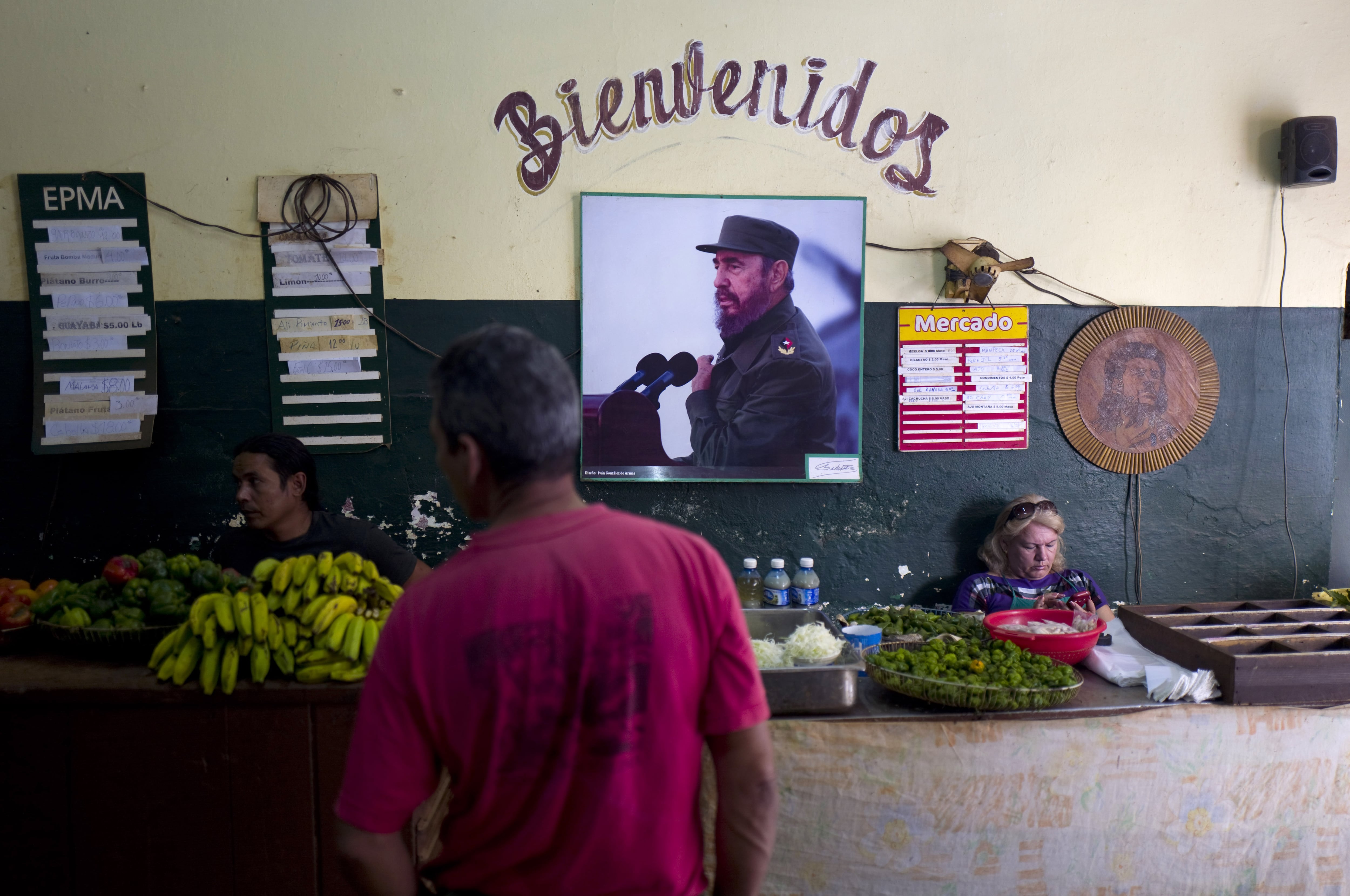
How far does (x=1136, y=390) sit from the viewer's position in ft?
12.5

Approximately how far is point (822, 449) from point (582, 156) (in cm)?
175

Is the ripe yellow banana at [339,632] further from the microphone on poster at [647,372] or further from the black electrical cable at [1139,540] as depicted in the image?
the black electrical cable at [1139,540]

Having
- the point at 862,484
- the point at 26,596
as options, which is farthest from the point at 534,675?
the point at 862,484

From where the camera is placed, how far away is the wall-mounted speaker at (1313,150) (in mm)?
3611

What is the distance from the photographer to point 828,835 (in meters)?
2.41

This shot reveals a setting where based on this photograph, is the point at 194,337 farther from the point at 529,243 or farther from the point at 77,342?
the point at 529,243

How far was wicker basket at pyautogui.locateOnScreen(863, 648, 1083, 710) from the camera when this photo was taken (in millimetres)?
2387

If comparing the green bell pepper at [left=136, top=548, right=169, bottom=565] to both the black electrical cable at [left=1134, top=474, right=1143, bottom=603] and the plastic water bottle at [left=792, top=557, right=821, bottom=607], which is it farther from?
the black electrical cable at [left=1134, top=474, right=1143, bottom=603]

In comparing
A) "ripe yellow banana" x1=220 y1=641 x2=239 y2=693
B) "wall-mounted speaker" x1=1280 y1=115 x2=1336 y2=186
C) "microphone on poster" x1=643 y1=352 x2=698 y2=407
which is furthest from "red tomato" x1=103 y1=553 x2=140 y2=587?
"wall-mounted speaker" x1=1280 y1=115 x2=1336 y2=186

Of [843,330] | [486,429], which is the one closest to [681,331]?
[843,330]

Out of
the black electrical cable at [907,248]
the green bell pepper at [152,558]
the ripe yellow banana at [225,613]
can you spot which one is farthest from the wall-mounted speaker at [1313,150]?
the green bell pepper at [152,558]

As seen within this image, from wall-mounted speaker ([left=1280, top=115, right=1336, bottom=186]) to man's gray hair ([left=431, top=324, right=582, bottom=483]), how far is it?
13.4 ft

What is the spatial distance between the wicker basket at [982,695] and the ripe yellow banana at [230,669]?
2033 millimetres

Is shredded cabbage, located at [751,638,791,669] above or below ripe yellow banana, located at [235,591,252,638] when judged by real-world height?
below
